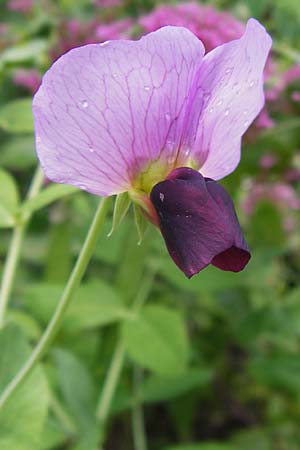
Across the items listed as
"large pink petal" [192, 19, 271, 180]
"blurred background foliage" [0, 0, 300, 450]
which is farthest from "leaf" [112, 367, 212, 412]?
"large pink petal" [192, 19, 271, 180]

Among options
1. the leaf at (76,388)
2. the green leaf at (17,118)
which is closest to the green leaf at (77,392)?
the leaf at (76,388)

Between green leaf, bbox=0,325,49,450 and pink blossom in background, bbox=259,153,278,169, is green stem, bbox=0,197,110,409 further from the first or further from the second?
pink blossom in background, bbox=259,153,278,169

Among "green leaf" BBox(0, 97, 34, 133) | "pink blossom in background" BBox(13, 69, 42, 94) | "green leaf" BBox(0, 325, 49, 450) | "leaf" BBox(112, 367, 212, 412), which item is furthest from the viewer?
"pink blossom in background" BBox(13, 69, 42, 94)

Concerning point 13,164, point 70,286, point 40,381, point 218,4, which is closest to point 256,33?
point 70,286

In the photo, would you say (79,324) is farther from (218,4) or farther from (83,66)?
(218,4)

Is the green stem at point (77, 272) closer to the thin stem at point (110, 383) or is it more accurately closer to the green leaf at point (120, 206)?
the green leaf at point (120, 206)
